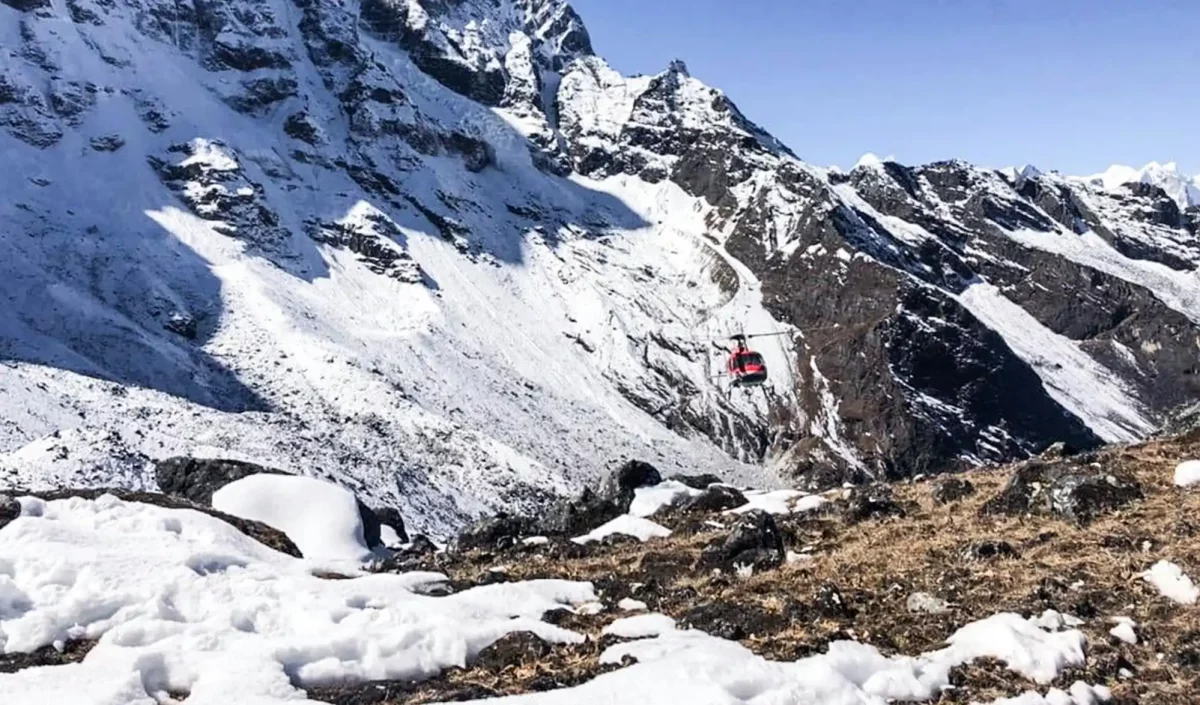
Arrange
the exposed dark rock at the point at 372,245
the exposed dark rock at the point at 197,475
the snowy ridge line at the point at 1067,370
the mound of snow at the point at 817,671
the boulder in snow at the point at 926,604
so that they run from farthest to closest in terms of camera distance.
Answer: the snowy ridge line at the point at 1067,370
the exposed dark rock at the point at 372,245
the exposed dark rock at the point at 197,475
the boulder in snow at the point at 926,604
the mound of snow at the point at 817,671

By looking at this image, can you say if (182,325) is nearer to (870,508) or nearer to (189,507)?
(189,507)

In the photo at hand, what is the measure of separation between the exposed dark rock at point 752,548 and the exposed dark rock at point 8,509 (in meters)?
8.54

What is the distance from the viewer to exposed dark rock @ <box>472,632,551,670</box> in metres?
8.56

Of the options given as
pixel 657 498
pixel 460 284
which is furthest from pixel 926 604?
pixel 460 284

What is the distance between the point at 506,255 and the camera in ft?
332

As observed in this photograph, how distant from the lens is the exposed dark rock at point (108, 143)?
8600 centimetres

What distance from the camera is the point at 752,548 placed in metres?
12.6

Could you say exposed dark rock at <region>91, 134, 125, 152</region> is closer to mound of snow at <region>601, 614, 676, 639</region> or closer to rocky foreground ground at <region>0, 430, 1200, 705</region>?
rocky foreground ground at <region>0, 430, 1200, 705</region>

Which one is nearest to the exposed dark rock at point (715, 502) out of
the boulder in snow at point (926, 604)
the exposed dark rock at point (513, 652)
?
the boulder in snow at point (926, 604)

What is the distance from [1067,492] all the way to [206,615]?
11.0 metres

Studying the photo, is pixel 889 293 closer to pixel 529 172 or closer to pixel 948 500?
pixel 529 172

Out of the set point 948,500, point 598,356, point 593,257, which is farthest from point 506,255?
point 948,500

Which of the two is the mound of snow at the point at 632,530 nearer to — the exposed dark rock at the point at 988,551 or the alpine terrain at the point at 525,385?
the alpine terrain at the point at 525,385

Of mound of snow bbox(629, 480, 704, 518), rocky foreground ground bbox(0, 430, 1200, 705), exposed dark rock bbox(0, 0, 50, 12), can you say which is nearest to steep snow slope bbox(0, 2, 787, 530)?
exposed dark rock bbox(0, 0, 50, 12)
